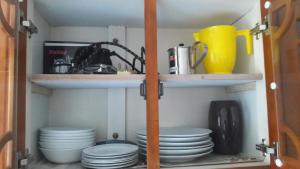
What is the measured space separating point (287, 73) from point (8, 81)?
0.80 meters

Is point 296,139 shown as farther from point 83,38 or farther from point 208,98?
Result: point 83,38

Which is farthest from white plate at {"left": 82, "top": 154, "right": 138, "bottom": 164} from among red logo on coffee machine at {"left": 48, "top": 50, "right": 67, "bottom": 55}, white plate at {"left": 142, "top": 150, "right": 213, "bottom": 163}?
red logo on coffee machine at {"left": 48, "top": 50, "right": 67, "bottom": 55}

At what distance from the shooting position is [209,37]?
92cm

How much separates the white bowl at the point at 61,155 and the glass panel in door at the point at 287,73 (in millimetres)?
660

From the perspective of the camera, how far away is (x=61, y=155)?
841 mm

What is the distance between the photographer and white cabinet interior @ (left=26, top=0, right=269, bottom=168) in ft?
2.82

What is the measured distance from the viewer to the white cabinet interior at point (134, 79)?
0.86 metres

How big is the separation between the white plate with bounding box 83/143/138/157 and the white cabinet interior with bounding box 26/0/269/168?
0.15 m

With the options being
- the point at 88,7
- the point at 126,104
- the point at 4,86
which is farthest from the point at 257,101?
the point at 4,86

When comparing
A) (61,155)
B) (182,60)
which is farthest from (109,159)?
(182,60)

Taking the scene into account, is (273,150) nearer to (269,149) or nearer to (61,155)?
(269,149)

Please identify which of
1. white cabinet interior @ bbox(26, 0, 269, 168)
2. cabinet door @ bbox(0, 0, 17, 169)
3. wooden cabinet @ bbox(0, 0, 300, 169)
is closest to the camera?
cabinet door @ bbox(0, 0, 17, 169)

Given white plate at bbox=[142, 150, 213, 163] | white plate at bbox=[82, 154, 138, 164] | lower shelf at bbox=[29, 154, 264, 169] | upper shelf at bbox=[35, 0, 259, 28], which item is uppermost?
upper shelf at bbox=[35, 0, 259, 28]

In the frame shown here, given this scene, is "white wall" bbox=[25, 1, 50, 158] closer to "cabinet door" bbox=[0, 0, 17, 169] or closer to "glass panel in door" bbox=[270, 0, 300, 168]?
"cabinet door" bbox=[0, 0, 17, 169]
